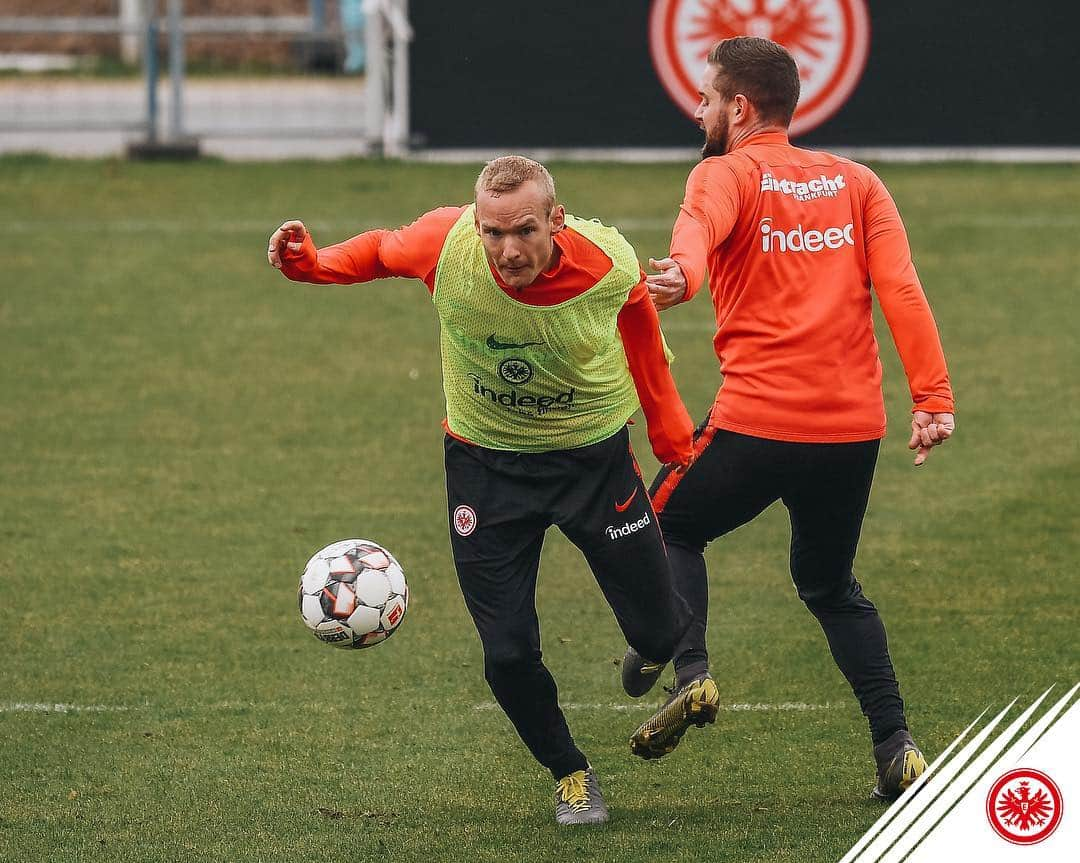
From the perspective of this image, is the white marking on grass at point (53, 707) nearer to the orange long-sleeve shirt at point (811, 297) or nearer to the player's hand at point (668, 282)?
the orange long-sleeve shirt at point (811, 297)

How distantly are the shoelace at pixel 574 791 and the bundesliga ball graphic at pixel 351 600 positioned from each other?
747mm

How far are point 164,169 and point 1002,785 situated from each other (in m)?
15.2

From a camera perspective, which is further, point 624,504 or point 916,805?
point 916,805

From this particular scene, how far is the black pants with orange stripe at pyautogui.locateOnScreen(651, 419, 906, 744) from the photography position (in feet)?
19.5

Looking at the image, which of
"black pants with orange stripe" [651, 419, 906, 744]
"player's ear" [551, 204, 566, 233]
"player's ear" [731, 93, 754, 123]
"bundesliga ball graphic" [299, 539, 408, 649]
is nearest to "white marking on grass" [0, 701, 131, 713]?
"bundesliga ball graphic" [299, 539, 408, 649]

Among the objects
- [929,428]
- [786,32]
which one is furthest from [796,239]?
[786,32]

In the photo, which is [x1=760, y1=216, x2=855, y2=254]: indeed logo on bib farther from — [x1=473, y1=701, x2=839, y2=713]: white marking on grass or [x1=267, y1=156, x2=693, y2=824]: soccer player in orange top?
[x1=473, y1=701, x2=839, y2=713]: white marking on grass

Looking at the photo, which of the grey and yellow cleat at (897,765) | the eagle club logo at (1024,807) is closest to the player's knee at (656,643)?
the grey and yellow cleat at (897,765)

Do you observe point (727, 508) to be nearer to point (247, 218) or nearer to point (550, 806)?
point (550, 806)

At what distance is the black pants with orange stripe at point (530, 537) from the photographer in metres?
5.81

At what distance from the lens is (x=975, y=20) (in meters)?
18.0

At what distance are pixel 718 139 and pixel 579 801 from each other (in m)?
2.13

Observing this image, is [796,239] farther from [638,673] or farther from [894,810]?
[894,810]

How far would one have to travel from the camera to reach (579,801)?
19.5 ft
